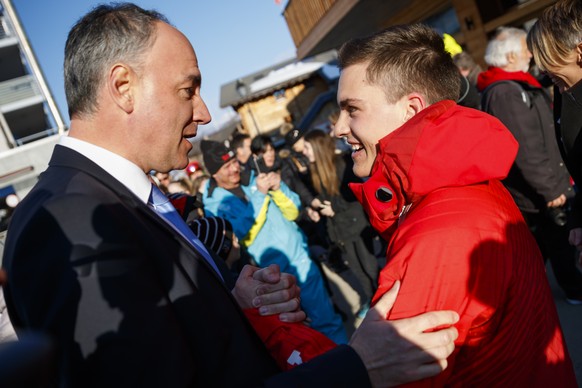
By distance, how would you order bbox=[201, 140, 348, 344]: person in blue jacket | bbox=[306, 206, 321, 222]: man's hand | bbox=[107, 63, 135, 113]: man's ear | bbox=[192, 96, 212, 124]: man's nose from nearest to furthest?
bbox=[107, 63, 135, 113]: man's ear
bbox=[192, 96, 212, 124]: man's nose
bbox=[201, 140, 348, 344]: person in blue jacket
bbox=[306, 206, 321, 222]: man's hand

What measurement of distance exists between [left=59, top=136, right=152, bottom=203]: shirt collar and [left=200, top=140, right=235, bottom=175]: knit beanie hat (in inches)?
135

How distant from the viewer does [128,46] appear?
52.0 inches

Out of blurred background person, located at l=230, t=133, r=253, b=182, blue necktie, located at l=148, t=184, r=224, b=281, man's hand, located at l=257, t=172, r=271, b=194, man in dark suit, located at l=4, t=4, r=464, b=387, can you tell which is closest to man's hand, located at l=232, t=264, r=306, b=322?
man in dark suit, located at l=4, t=4, r=464, b=387

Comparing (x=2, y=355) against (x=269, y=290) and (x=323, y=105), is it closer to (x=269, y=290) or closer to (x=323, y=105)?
(x=269, y=290)

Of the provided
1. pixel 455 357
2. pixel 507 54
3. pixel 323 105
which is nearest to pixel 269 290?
pixel 455 357

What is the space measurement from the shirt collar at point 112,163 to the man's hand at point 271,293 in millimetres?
530

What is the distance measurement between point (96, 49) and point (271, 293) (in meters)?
1.03

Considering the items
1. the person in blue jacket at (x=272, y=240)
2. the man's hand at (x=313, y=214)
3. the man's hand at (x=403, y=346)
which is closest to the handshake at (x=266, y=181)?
the person in blue jacket at (x=272, y=240)

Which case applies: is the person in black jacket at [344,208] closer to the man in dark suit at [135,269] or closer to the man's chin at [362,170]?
the man's chin at [362,170]

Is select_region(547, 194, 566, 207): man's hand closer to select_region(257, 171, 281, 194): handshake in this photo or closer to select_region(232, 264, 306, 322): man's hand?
select_region(257, 171, 281, 194): handshake

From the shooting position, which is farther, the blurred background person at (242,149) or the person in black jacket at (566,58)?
the blurred background person at (242,149)

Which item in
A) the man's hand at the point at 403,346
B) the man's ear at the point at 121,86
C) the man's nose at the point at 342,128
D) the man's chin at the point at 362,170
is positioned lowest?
the man's hand at the point at 403,346

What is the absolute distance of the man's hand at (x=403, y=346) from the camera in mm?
1049

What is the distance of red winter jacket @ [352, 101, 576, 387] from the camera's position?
1099 mm
